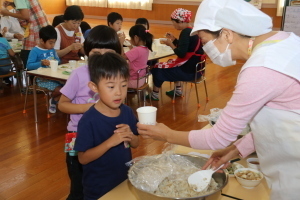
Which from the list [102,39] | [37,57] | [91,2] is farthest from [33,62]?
[91,2]

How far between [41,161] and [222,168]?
102 inches

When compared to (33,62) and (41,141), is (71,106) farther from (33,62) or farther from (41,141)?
(33,62)

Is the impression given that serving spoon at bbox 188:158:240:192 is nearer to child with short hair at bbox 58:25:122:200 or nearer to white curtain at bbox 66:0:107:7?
child with short hair at bbox 58:25:122:200

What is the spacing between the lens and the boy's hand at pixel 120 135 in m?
1.70

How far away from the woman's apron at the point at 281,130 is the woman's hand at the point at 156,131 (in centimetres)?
41

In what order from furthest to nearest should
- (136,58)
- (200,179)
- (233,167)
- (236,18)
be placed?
(136,58) → (233,167) → (200,179) → (236,18)

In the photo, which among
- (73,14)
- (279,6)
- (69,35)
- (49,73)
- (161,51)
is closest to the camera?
(49,73)

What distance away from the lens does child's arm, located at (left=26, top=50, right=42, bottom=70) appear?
15.7 feet

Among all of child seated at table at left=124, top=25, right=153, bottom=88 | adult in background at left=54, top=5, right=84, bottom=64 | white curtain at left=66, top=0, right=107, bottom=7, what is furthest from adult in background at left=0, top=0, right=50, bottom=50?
white curtain at left=66, top=0, right=107, bottom=7

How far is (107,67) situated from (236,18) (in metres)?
0.72

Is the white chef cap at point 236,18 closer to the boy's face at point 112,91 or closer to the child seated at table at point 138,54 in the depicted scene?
the boy's face at point 112,91

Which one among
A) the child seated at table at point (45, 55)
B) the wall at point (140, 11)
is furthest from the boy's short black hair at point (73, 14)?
the wall at point (140, 11)

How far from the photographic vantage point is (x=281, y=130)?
1.40m

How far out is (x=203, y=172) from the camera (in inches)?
63.4
